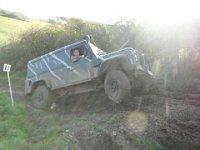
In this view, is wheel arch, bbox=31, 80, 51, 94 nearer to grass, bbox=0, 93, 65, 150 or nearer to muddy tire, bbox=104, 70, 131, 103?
grass, bbox=0, 93, 65, 150

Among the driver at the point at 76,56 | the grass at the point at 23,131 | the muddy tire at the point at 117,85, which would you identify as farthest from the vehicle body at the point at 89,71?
the grass at the point at 23,131

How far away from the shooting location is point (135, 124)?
11.8m

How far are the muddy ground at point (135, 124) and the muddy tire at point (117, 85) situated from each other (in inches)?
23.6

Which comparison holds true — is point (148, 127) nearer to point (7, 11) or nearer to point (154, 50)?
point (154, 50)

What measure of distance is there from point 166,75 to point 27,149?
322 inches

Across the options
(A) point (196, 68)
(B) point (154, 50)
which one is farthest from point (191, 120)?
(B) point (154, 50)

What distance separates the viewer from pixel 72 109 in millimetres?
15508

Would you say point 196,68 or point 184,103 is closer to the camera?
point 184,103

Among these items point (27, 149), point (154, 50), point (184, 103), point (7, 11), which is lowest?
point (27, 149)

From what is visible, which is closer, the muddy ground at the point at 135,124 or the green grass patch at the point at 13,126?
the muddy ground at the point at 135,124

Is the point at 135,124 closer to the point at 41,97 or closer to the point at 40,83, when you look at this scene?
the point at 41,97

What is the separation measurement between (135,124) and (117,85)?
133 centimetres

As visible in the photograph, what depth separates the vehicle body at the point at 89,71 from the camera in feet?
41.2

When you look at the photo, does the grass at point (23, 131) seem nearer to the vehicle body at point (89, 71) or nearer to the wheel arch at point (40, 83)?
the wheel arch at point (40, 83)
